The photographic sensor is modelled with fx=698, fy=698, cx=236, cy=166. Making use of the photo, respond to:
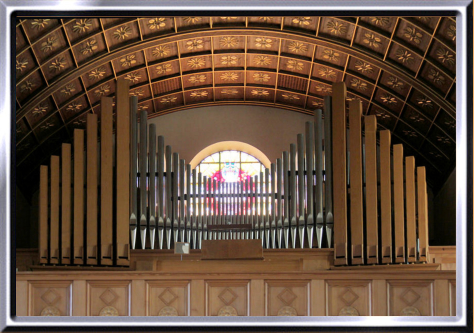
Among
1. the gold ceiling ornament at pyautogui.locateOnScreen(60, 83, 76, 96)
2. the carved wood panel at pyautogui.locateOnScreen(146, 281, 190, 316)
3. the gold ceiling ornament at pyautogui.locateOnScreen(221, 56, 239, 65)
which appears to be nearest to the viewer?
the carved wood panel at pyautogui.locateOnScreen(146, 281, 190, 316)

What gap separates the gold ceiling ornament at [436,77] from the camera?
11880 mm

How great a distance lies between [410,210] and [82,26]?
244 inches

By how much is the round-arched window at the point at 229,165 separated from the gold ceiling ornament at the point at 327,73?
2.94m

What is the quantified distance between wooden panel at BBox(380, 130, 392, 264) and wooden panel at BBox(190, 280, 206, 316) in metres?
3.70

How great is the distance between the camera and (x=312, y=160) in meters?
12.2

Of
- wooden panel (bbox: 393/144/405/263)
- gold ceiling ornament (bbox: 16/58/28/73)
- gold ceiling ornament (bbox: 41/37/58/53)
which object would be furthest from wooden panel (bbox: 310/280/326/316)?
gold ceiling ornament (bbox: 16/58/28/73)

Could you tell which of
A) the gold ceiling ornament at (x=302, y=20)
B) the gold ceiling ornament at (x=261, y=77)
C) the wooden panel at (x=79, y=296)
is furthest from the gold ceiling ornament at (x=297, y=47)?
the wooden panel at (x=79, y=296)

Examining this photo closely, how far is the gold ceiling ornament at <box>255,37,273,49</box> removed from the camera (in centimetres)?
1304

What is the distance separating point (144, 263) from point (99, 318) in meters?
7.35

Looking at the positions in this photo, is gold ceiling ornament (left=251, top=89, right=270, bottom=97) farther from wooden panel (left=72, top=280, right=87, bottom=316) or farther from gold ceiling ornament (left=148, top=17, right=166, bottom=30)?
wooden panel (left=72, top=280, right=87, bottom=316)

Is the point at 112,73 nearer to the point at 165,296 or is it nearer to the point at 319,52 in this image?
the point at 319,52

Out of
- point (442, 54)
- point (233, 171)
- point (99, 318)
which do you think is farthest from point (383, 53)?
point (99, 318)

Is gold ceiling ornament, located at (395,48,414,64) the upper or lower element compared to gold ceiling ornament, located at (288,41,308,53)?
lower

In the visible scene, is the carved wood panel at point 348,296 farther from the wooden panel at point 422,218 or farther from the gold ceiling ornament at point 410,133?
the gold ceiling ornament at point 410,133
